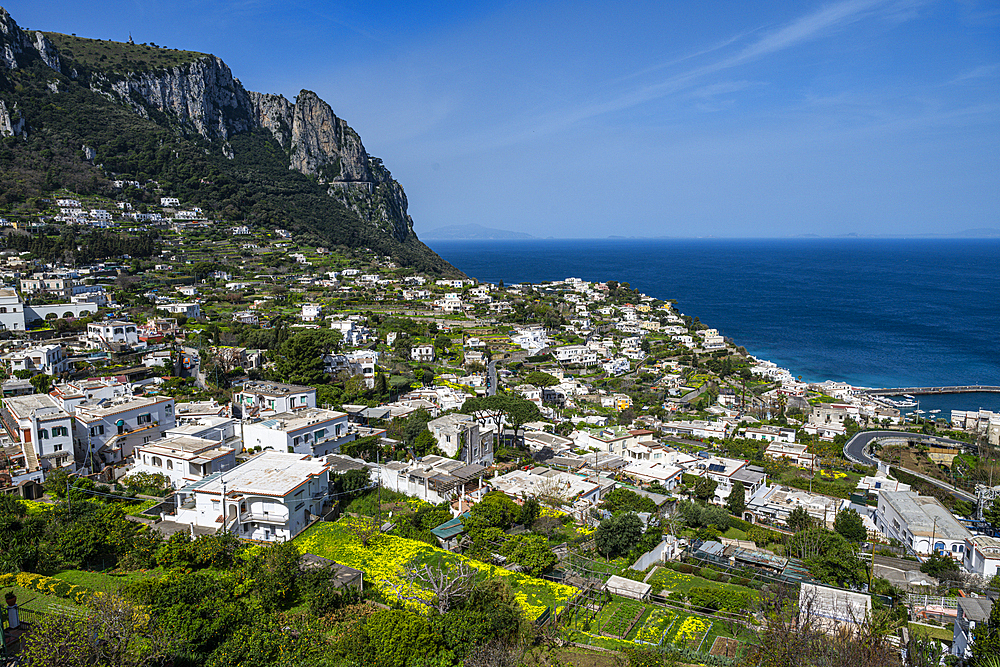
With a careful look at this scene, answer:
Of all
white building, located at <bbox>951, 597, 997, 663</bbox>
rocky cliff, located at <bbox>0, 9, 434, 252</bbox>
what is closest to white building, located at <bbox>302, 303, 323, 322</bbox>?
white building, located at <bbox>951, 597, 997, 663</bbox>

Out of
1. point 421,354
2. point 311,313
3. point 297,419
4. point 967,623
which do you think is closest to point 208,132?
point 311,313

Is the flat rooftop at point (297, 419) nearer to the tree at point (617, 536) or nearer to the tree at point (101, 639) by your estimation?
the tree at point (101, 639)

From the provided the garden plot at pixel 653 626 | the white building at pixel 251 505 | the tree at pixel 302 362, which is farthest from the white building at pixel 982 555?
the tree at pixel 302 362

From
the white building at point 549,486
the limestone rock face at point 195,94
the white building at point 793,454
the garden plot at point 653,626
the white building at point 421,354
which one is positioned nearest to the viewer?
the garden plot at point 653,626

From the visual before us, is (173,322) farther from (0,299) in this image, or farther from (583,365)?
(583,365)

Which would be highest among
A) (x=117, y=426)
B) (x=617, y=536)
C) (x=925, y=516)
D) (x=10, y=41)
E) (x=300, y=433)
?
(x=10, y=41)

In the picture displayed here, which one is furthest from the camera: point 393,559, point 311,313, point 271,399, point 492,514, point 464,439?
point 311,313

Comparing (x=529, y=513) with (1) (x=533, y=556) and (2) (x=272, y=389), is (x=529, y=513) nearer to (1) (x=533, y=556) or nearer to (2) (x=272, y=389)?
(1) (x=533, y=556)
